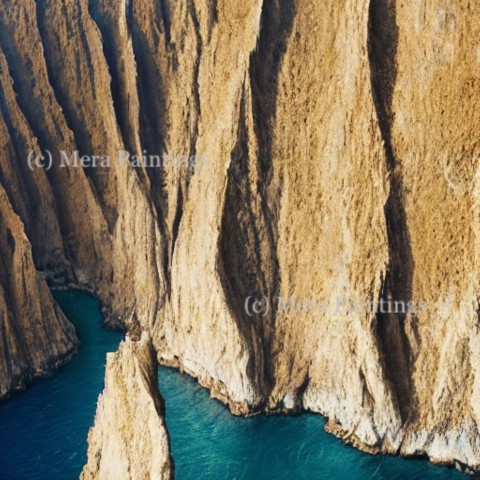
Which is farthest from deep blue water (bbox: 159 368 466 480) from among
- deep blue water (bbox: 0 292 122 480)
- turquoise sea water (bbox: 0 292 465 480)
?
deep blue water (bbox: 0 292 122 480)

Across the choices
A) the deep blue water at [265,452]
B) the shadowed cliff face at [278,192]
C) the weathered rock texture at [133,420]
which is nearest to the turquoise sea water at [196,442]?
the deep blue water at [265,452]

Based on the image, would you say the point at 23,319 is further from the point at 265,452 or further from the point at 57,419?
the point at 265,452

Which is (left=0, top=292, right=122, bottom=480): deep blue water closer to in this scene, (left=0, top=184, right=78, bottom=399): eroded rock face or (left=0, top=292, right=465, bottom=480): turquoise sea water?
(left=0, top=292, right=465, bottom=480): turquoise sea water

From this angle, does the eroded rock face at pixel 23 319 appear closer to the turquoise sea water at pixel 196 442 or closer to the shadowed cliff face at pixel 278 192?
the shadowed cliff face at pixel 278 192

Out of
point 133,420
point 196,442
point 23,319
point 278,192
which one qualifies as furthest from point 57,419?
point 278,192

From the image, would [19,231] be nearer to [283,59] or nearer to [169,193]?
[169,193]

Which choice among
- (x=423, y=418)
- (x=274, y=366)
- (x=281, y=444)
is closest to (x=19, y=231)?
(x=274, y=366)
